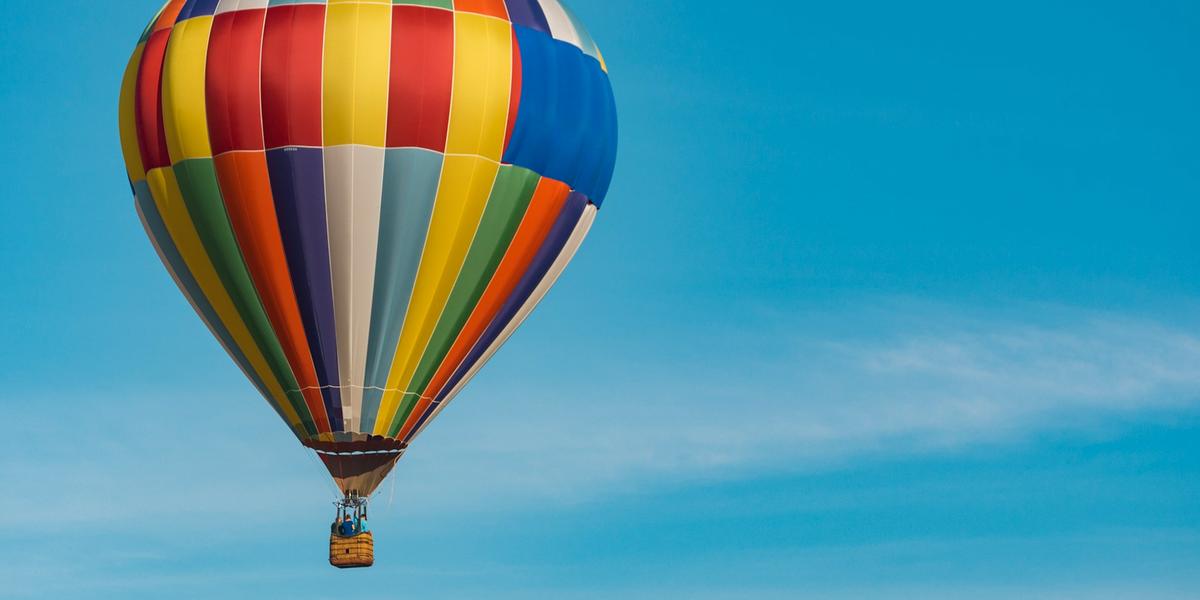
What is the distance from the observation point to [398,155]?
42250mm

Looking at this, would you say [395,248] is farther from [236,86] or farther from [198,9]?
[198,9]

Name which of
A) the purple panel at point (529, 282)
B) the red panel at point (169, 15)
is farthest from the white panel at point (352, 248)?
the red panel at point (169, 15)

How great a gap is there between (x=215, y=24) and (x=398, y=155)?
3667 millimetres

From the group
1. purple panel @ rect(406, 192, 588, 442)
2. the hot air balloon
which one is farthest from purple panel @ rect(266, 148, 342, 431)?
purple panel @ rect(406, 192, 588, 442)

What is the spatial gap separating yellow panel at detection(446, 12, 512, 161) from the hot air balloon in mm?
31

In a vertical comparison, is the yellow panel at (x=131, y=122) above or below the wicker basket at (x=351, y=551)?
above

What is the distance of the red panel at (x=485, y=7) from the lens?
141 feet

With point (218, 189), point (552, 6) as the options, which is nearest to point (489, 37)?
point (552, 6)

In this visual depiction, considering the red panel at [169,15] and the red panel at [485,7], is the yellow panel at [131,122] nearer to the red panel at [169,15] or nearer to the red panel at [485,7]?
the red panel at [169,15]

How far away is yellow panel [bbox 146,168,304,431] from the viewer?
142 feet

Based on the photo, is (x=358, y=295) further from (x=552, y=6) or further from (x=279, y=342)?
(x=552, y=6)

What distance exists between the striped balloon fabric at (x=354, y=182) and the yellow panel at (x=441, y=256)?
0.03 meters

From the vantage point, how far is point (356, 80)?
42062 millimetres

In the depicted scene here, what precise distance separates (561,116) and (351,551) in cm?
765
